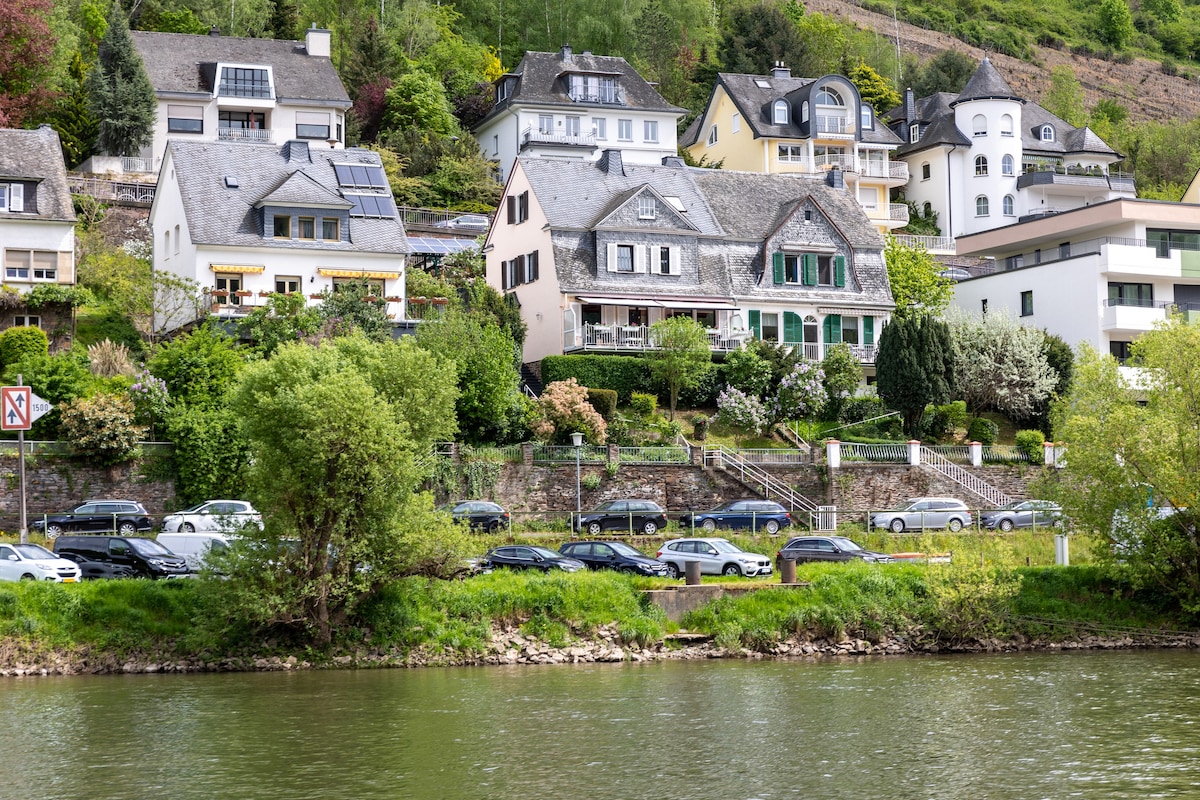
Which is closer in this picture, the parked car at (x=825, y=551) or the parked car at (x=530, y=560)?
the parked car at (x=530, y=560)

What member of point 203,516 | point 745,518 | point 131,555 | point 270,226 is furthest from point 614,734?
point 270,226

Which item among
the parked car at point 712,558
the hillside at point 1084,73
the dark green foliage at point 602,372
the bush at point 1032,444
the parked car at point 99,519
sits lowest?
the parked car at point 712,558

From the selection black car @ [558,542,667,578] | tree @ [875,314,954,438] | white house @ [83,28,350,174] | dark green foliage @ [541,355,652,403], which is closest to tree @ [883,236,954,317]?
tree @ [875,314,954,438]

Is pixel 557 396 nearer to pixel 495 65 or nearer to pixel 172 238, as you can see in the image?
pixel 172 238

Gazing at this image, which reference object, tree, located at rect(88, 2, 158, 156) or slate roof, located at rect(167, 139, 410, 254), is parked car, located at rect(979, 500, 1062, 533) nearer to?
slate roof, located at rect(167, 139, 410, 254)

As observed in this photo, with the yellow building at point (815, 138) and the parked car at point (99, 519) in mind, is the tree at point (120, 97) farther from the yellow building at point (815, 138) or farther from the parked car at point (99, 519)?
the parked car at point (99, 519)

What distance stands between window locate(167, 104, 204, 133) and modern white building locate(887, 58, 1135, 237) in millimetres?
47217

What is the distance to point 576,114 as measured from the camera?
93125mm

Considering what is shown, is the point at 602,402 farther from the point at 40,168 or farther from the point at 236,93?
the point at 236,93

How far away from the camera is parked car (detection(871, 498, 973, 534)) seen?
169ft

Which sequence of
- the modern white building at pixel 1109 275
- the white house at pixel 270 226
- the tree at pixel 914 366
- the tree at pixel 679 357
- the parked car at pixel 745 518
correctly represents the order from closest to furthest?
the parked car at pixel 745 518
the tree at pixel 679 357
the tree at pixel 914 366
the white house at pixel 270 226
the modern white building at pixel 1109 275

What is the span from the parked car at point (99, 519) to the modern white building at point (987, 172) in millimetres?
66296

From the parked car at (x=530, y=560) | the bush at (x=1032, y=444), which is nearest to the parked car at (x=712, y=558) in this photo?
the parked car at (x=530, y=560)

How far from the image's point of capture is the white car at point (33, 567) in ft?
126
